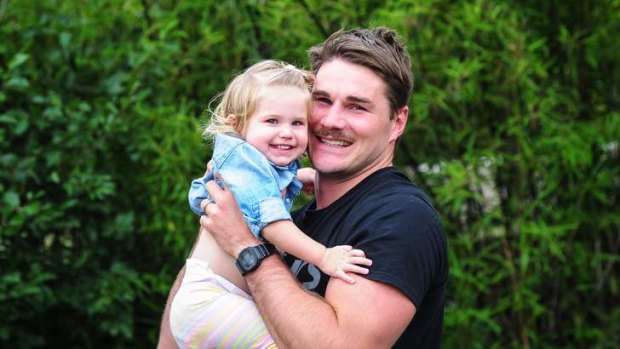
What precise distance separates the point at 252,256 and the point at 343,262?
270mm

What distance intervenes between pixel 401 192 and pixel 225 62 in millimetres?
2441

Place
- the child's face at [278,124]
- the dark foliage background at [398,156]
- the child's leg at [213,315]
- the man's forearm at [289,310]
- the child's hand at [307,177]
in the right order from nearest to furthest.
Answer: the man's forearm at [289,310], the child's leg at [213,315], the child's face at [278,124], the child's hand at [307,177], the dark foliage background at [398,156]

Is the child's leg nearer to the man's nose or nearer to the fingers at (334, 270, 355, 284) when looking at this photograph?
the fingers at (334, 270, 355, 284)

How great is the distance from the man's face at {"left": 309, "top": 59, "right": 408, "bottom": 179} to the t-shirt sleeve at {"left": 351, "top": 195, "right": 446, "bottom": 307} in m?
0.28

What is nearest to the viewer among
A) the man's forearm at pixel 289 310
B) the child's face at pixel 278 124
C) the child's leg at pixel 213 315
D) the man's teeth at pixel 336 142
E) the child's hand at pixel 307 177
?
the man's forearm at pixel 289 310

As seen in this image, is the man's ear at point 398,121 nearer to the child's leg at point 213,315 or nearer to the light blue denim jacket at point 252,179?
the light blue denim jacket at point 252,179

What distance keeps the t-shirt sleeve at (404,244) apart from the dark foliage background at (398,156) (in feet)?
6.07

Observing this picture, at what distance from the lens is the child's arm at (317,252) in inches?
98.3

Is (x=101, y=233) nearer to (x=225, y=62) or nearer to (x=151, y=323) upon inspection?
(x=151, y=323)

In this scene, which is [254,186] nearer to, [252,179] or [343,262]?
[252,179]

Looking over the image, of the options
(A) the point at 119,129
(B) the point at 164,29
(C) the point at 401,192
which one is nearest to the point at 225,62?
(B) the point at 164,29

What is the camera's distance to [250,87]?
2.78 m

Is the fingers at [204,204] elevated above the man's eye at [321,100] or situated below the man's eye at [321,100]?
below

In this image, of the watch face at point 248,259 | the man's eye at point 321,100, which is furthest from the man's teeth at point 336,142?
the watch face at point 248,259
